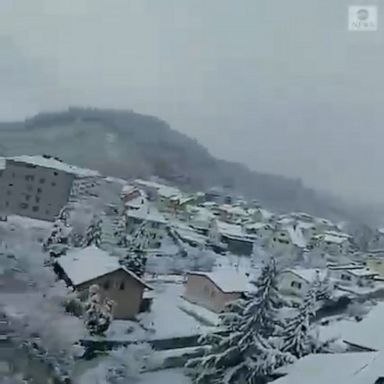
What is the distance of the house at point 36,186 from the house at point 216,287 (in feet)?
0.98

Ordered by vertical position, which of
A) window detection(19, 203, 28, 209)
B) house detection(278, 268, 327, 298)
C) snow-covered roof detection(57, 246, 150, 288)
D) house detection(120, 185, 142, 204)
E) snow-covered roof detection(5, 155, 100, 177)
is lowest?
house detection(278, 268, 327, 298)

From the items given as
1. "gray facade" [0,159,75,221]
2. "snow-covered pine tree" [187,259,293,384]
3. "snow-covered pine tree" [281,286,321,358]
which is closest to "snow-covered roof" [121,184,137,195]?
"gray facade" [0,159,75,221]

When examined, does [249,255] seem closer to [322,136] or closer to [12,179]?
[322,136]

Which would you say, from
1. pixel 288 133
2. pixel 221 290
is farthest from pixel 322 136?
pixel 221 290

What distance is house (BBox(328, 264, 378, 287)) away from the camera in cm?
162

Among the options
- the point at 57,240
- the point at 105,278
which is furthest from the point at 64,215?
the point at 105,278

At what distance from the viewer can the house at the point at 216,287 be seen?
1.59m

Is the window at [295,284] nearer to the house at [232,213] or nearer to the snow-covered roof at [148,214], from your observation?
the house at [232,213]

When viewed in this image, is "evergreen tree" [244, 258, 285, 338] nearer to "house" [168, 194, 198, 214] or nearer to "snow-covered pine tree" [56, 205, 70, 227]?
"house" [168, 194, 198, 214]

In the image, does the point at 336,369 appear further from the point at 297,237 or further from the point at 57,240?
the point at 57,240

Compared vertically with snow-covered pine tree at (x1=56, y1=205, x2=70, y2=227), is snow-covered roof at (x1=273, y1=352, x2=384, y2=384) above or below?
below

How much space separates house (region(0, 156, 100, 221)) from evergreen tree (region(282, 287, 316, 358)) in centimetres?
51

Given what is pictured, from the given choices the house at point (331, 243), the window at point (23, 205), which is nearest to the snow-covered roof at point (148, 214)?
the window at point (23, 205)

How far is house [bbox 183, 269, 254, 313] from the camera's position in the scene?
159 centimetres
